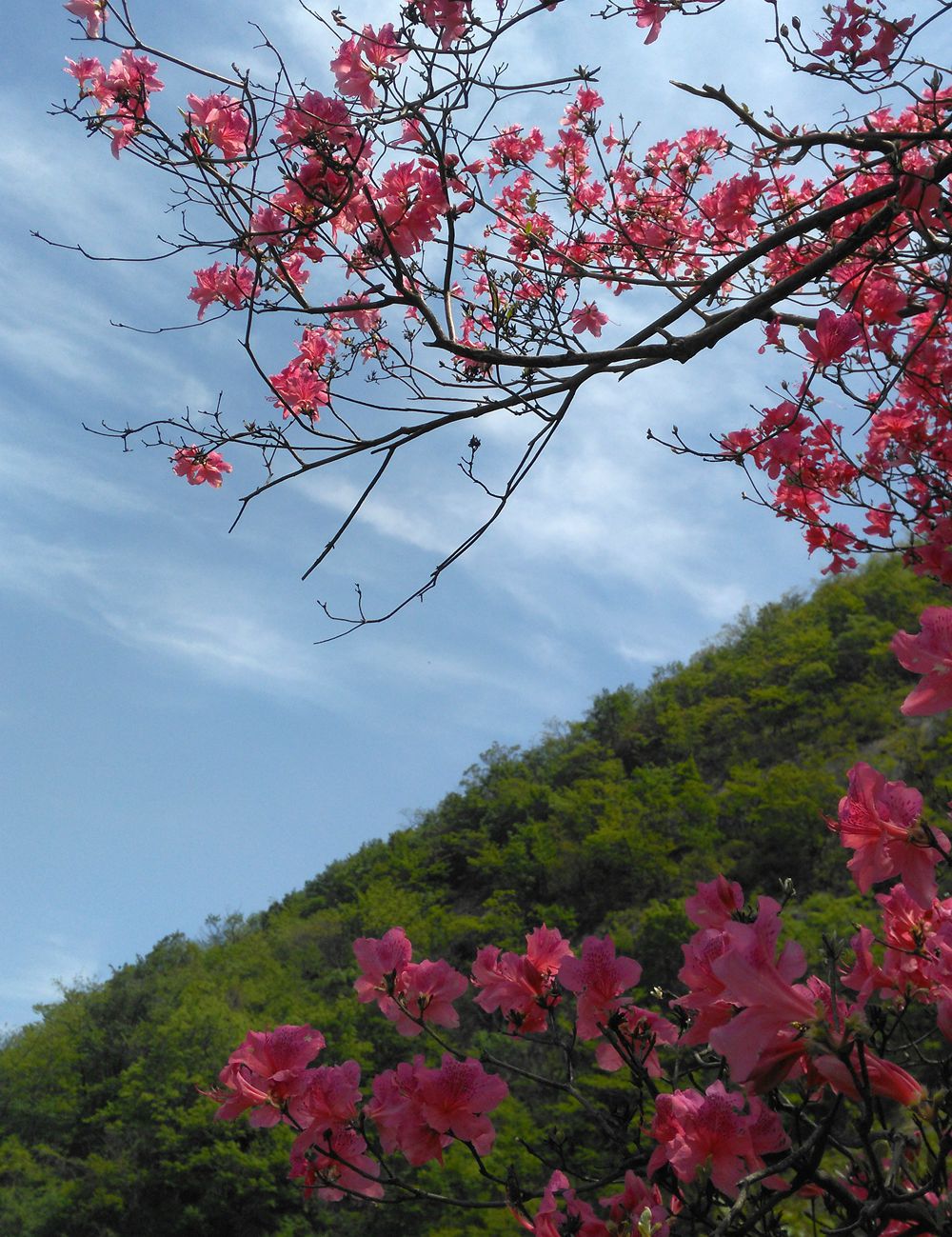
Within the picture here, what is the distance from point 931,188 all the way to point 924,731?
9883 mm

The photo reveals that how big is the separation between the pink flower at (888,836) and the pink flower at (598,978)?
1.70ft

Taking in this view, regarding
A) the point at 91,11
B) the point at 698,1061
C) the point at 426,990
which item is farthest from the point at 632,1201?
the point at 91,11

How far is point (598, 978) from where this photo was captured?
158cm

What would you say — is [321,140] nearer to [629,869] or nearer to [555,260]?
[555,260]

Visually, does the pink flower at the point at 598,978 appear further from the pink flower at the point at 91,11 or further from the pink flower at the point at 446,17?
the pink flower at the point at 91,11

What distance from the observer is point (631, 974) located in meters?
1.57

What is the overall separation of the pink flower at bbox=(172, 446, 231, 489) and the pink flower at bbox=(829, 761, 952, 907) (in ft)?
6.76

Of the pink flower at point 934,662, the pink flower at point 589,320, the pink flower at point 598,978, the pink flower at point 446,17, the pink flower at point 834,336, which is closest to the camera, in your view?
the pink flower at point 934,662

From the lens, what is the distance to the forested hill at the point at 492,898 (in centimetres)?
959

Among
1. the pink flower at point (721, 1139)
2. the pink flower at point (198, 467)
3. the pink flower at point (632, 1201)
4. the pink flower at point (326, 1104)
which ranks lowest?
the pink flower at point (632, 1201)

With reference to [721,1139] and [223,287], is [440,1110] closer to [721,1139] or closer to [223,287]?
[721,1139]

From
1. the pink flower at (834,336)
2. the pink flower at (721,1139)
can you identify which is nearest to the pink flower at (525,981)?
the pink flower at (721,1139)

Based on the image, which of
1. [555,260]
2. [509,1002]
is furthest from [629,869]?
[509,1002]

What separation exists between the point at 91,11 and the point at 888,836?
2.51m
